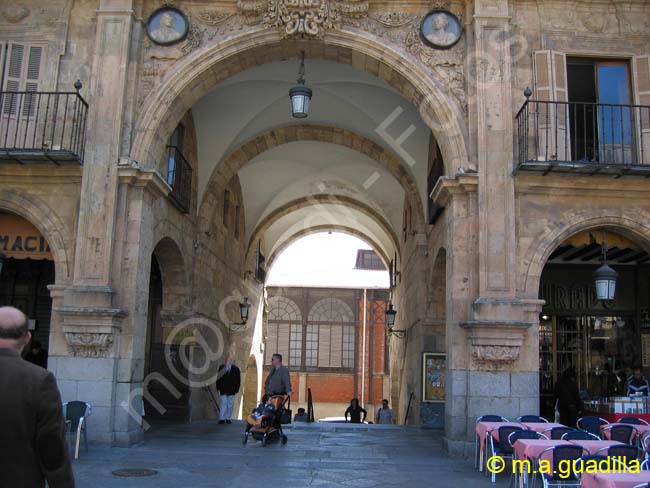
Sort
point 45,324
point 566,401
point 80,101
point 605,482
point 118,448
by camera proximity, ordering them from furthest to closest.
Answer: point 45,324 < point 566,401 < point 80,101 < point 118,448 < point 605,482

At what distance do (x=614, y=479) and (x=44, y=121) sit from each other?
402 inches

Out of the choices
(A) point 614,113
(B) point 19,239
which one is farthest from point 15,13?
(A) point 614,113

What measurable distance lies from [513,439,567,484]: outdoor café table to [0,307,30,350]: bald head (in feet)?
17.0

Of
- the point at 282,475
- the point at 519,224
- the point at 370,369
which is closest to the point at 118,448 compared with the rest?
the point at 282,475

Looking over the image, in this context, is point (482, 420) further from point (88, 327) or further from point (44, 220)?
point (44, 220)

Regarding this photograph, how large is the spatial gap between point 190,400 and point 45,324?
11.8 feet

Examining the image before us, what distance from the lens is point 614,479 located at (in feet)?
16.3

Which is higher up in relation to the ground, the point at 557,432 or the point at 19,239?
the point at 19,239

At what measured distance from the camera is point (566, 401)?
41.1 ft

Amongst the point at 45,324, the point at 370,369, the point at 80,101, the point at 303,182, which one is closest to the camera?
the point at 80,101

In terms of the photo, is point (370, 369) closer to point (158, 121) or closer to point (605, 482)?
point (158, 121)

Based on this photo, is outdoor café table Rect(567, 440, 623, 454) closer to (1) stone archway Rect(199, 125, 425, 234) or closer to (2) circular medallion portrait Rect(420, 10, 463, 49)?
(2) circular medallion portrait Rect(420, 10, 463, 49)

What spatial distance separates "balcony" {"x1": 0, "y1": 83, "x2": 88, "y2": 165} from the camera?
11352 millimetres

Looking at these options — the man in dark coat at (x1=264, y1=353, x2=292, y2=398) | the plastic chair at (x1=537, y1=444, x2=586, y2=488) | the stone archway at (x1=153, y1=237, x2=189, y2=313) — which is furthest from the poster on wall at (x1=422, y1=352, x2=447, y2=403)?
the plastic chair at (x1=537, y1=444, x2=586, y2=488)
